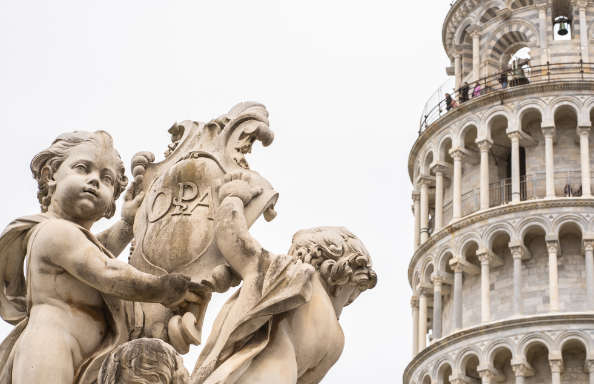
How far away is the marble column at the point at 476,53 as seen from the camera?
4588 cm

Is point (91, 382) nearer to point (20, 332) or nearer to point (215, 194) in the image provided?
point (20, 332)

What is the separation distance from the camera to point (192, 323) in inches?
200

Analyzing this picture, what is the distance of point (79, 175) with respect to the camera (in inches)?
205

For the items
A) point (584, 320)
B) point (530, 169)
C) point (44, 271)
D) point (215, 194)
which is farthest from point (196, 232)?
point (530, 169)

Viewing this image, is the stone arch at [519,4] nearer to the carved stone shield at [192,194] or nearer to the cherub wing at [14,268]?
the carved stone shield at [192,194]

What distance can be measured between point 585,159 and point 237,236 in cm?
3764

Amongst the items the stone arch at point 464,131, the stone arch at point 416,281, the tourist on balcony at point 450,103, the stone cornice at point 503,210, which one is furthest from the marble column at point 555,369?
the tourist on balcony at point 450,103

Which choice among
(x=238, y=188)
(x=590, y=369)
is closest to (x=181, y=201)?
(x=238, y=188)

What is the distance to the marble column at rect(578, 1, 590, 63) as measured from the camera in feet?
146

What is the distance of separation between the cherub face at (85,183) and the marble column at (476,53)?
135 ft

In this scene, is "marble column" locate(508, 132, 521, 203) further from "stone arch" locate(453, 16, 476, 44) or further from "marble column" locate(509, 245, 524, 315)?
"stone arch" locate(453, 16, 476, 44)

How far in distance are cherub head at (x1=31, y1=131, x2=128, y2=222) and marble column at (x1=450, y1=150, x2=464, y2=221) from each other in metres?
37.9

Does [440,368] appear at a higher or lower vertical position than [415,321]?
lower

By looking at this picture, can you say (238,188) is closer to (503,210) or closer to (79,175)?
(79,175)
